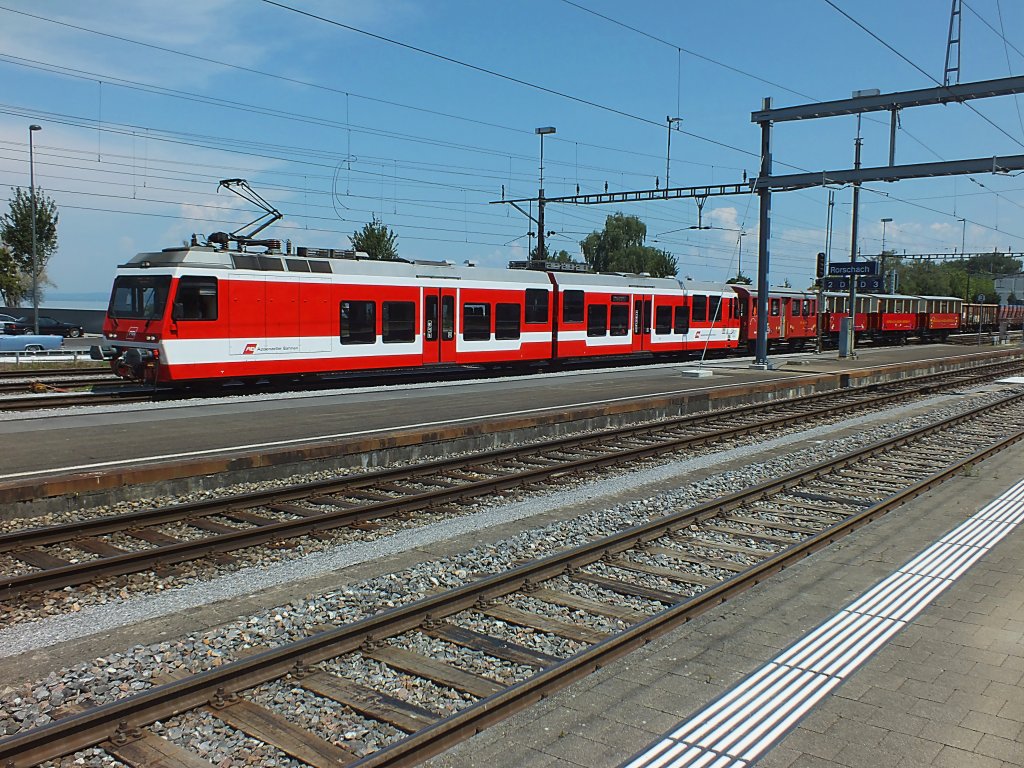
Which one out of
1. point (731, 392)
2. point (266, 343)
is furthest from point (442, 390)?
point (731, 392)

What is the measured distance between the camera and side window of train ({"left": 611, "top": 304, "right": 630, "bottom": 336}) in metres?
28.9

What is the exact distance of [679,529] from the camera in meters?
8.91

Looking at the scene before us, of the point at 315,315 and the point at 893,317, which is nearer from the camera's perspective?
the point at 315,315

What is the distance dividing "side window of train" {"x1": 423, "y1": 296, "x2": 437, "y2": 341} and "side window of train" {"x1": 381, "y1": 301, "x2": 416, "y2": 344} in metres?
0.40

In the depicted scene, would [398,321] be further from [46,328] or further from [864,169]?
[46,328]

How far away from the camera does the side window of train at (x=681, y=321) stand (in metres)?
32.1

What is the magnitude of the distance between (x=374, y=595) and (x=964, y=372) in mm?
32226

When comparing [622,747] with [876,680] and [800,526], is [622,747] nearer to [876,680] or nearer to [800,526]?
[876,680]

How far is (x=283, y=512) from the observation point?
9.52m

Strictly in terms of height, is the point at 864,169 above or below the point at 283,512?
above

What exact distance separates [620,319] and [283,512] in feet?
69.0

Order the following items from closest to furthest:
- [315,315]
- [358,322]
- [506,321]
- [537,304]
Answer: [315,315]
[358,322]
[506,321]
[537,304]

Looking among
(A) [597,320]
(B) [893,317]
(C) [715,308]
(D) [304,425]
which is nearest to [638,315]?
(A) [597,320]

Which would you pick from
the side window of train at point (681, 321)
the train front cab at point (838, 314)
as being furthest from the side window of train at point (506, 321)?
the train front cab at point (838, 314)
